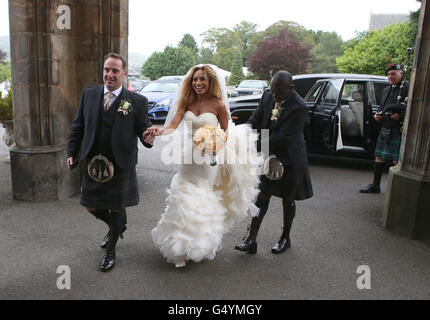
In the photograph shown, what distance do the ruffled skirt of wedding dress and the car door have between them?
14.0ft

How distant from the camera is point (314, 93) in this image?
8.74 meters

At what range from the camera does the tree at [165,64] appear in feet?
159

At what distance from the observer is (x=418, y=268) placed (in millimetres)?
4250

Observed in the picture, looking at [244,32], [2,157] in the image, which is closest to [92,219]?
[2,157]

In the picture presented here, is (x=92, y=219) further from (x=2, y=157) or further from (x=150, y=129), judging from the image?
(x=2, y=157)

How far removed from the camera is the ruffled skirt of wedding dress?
3.90 m

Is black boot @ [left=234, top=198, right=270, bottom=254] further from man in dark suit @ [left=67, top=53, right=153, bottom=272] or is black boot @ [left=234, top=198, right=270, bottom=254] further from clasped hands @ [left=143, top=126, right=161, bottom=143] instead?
clasped hands @ [left=143, top=126, right=161, bottom=143]

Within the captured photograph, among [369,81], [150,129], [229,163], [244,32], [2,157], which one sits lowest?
[2,157]

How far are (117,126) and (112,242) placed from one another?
1.17 metres

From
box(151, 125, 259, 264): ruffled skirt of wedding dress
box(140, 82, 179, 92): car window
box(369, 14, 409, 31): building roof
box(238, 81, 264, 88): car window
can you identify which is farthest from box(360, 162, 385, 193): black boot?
box(369, 14, 409, 31): building roof

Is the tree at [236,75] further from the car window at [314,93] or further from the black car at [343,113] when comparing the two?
the black car at [343,113]

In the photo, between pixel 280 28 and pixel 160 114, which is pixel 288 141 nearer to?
pixel 160 114

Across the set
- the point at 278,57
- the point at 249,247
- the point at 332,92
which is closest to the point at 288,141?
the point at 249,247

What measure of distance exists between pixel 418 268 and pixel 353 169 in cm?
474
